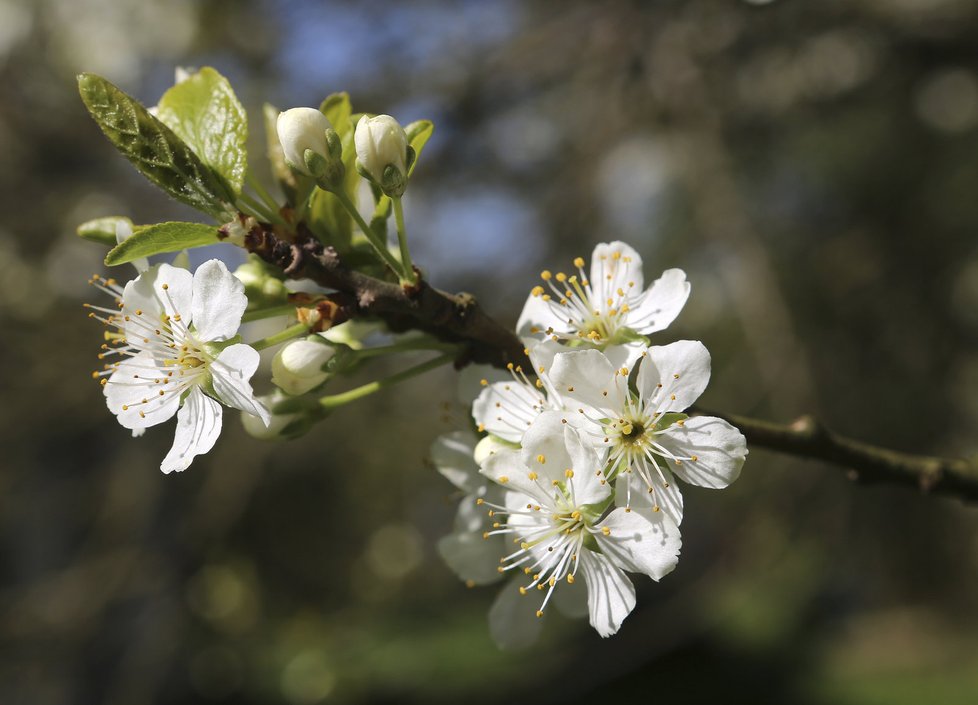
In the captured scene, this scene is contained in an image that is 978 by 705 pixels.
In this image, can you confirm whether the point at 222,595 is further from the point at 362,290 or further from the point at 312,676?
the point at 362,290

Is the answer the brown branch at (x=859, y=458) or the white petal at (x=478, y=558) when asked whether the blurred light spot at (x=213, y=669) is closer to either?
the white petal at (x=478, y=558)

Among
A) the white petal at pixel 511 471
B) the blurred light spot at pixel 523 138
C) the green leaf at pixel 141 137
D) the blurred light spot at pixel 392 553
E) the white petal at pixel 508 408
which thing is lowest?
the blurred light spot at pixel 392 553

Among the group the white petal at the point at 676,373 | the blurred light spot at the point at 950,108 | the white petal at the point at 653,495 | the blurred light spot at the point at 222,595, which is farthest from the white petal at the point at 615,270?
the blurred light spot at the point at 222,595

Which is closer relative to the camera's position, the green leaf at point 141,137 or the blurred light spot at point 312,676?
the green leaf at point 141,137

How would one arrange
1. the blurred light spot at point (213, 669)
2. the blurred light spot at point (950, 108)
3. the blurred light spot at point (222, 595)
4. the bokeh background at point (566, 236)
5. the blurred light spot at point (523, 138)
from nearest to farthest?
the bokeh background at point (566, 236), the blurred light spot at point (523, 138), the blurred light spot at point (950, 108), the blurred light spot at point (222, 595), the blurred light spot at point (213, 669)

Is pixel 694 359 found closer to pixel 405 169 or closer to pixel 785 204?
pixel 405 169

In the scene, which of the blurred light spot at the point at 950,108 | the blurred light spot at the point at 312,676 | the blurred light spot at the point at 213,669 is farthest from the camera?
the blurred light spot at the point at 213,669

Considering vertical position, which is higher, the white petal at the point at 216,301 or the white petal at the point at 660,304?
the white petal at the point at 216,301
